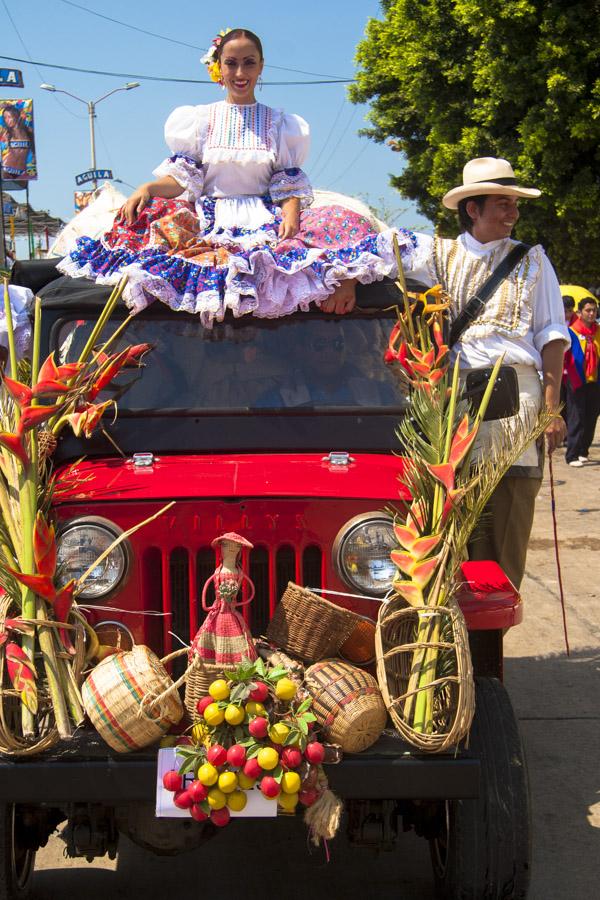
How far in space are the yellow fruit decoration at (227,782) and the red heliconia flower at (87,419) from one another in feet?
4.59

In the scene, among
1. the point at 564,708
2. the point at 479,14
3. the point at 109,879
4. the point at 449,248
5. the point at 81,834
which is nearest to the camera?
the point at 81,834

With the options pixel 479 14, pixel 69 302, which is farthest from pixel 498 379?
pixel 479 14

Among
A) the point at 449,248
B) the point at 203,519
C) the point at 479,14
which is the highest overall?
the point at 479,14

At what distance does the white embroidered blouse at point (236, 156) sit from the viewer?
459 cm

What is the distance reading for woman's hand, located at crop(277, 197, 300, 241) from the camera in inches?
172

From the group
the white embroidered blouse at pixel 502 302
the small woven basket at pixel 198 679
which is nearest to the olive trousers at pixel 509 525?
the white embroidered blouse at pixel 502 302

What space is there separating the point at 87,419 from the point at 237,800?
1.47 meters

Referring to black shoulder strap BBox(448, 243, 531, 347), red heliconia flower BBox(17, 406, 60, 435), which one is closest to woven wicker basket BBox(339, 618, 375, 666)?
red heliconia flower BBox(17, 406, 60, 435)

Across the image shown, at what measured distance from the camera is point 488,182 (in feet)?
15.3

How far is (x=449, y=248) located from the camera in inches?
178

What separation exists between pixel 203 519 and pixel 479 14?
16073 millimetres

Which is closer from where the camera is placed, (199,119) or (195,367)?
(195,367)

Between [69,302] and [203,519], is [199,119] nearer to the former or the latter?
[69,302]

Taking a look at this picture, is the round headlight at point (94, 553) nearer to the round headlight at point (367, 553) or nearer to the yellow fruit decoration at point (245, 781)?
the round headlight at point (367, 553)
